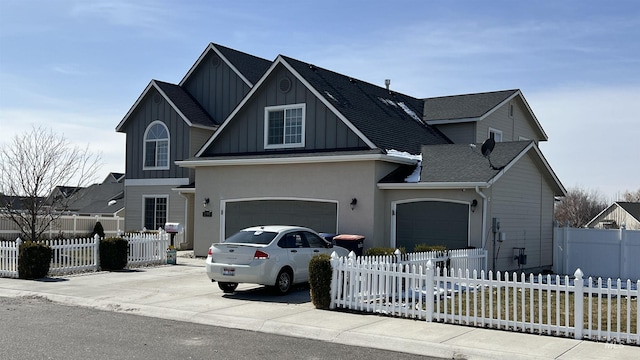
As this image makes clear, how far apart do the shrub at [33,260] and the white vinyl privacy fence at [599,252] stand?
1646 centimetres

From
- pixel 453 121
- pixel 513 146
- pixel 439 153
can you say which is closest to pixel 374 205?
pixel 439 153

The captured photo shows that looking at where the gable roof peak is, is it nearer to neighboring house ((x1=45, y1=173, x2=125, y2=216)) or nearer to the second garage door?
the second garage door

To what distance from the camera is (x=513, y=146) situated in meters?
20.8

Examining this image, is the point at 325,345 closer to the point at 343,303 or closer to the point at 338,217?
the point at 343,303

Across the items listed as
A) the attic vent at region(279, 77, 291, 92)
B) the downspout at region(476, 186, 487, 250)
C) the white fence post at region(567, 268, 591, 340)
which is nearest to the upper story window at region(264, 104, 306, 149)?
the attic vent at region(279, 77, 291, 92)

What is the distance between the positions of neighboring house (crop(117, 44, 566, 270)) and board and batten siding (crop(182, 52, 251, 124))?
2.31 metres

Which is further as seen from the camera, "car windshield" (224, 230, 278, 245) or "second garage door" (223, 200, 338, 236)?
"second garage door" (223, 200, 338, 236)

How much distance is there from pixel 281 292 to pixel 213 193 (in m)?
10.1

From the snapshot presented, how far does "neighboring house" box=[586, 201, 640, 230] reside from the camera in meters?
56.3

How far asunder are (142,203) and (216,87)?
20.6 feet

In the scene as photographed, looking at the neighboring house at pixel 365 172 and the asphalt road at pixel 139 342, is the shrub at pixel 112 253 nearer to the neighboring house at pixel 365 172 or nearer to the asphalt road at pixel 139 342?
the neighboring house at pixel 365 172

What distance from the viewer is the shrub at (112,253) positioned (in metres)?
20.1

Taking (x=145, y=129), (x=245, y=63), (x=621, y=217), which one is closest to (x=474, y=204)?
(x=245, y=63)

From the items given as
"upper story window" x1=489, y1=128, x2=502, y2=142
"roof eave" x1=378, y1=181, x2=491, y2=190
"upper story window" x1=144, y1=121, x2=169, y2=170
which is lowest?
"roof eave" x1=378, y1=181, x2=491, y2=190
